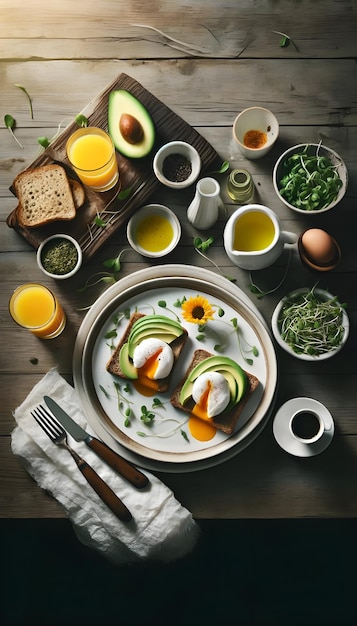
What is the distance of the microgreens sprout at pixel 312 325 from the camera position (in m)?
1.62

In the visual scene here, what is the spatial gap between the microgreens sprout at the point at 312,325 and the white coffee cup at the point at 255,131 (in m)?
0.48

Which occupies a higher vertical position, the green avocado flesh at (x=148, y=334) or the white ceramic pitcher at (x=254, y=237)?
the white ceramic pitcher at (x=254, y=237)

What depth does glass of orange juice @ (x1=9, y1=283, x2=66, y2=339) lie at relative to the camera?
65.7 inches

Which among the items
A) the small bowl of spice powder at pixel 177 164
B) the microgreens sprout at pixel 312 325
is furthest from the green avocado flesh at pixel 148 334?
the small bowl of spice powder at pixel 177 164

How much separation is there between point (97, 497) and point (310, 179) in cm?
115

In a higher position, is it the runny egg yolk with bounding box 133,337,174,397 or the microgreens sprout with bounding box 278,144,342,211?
the microgreens sprout with bounding box 278,144,342,211

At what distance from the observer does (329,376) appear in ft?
5.61

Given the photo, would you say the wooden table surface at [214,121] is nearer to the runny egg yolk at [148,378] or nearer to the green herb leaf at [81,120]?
the green herb leaf at [81,120]

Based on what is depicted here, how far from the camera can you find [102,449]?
165 centimetres

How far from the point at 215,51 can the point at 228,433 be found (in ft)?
4.11

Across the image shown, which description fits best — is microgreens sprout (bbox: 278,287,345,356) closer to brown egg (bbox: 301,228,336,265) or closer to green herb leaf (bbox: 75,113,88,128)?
brown egg (bbox: 301,228,336,265)

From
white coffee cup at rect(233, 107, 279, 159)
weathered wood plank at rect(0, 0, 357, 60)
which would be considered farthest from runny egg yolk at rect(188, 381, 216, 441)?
weathered wood plank at rect(0, 0, 357, 60)

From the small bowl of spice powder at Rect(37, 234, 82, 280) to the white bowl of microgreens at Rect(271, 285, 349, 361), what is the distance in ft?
2.12

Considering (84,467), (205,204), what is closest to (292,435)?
(84,467)
